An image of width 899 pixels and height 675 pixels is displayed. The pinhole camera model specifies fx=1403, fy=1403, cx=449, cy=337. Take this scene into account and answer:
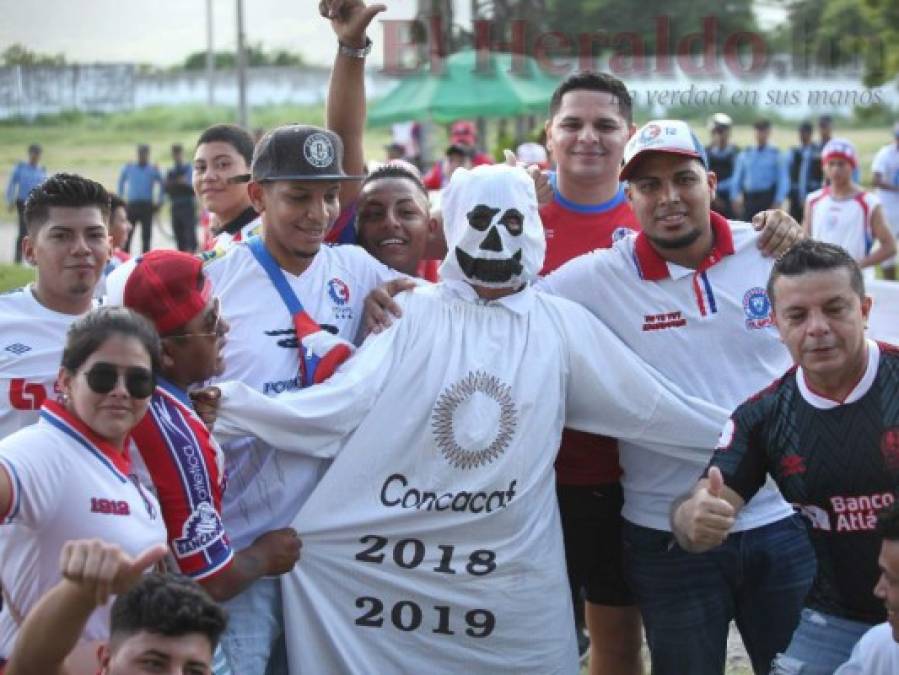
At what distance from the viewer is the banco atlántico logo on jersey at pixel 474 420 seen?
448 cm

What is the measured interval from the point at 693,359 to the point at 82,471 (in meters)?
2.19

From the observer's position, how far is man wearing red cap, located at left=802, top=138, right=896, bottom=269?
13984 millimetres

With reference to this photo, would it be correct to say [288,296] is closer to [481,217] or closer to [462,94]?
[481,217]

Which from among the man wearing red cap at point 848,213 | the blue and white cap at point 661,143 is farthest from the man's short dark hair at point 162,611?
the man wearing red cap at point 848,213

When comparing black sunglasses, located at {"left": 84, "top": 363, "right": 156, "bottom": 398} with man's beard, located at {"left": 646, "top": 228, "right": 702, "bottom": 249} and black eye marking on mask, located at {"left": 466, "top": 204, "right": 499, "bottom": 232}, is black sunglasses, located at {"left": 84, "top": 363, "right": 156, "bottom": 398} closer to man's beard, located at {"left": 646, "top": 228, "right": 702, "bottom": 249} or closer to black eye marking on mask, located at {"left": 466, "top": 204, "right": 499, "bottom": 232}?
black eye marking on mask, located at {"left": 466, "top": 204, "right": 499, "bottom": 232}

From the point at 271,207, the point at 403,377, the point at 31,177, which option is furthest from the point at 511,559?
the point at 31,177

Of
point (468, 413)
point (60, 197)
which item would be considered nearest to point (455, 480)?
point (468, 413)

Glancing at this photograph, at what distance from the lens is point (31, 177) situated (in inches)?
909

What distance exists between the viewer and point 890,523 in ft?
13.1

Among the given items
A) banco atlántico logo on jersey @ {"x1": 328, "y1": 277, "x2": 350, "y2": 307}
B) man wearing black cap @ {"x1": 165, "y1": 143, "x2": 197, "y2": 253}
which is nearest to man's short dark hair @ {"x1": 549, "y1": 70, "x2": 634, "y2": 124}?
banco atlántico logo on jersey @ {"x1": 328, "y1": 277, "x2": 350, "y2": 307}

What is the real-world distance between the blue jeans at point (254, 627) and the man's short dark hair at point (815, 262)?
6.16ft

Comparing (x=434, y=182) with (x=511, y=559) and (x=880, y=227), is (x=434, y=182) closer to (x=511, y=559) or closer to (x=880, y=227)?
(x=880, y=227)

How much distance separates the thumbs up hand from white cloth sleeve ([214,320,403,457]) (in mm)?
1054

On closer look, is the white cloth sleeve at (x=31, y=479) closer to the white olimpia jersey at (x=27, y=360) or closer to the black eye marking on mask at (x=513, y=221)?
the white olimpia jersey at (x=27, y=360)
